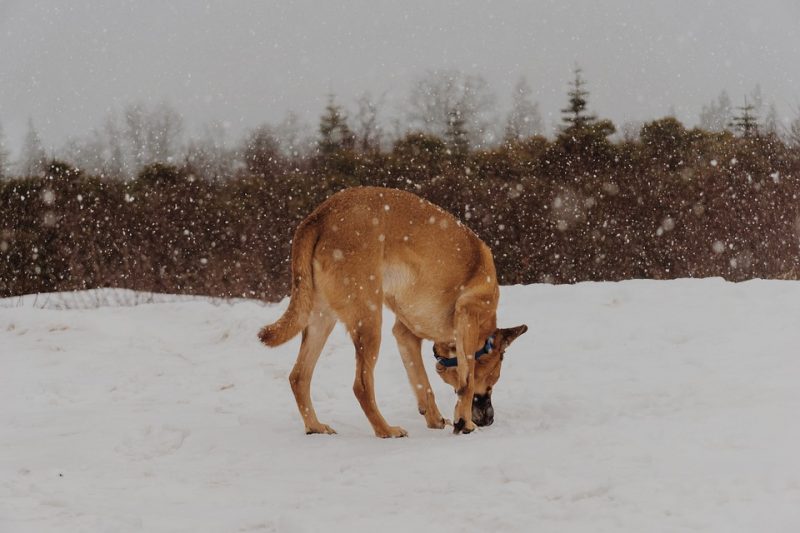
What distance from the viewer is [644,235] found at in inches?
489

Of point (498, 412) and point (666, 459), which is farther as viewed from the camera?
point (498, 412)

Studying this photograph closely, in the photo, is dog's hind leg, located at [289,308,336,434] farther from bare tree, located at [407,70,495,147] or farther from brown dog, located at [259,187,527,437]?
bare tree, located at [407,70,495,147]

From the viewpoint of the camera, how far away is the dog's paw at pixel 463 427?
5.16 metres

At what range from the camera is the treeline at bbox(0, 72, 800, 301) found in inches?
488

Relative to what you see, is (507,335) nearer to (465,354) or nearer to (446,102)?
(465,354)

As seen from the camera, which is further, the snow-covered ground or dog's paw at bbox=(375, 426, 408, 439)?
dog's paw at bbox=(375, 426, 408, 439)

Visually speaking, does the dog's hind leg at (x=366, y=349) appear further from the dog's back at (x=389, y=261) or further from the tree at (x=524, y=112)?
the tree at (x=524, y=112)

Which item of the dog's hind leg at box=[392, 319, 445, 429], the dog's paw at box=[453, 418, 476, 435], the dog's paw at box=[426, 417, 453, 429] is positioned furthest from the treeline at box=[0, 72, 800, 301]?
the dog's paw at box=[453, 418, 476, 435]

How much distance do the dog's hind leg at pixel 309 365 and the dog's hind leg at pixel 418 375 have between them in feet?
2.59

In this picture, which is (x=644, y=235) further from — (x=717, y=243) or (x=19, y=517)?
(x=19, y=517)

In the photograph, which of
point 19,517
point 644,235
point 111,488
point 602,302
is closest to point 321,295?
point 111,488

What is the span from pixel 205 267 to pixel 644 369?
9.04m

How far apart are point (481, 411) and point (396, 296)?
44.3 inches

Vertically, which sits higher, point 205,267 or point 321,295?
point 321,295
